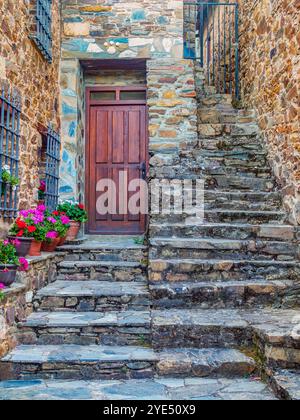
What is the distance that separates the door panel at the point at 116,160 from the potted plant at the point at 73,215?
2.87 feet

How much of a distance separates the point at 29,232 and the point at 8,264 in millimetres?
756

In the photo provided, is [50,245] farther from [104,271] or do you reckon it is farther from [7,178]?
[7,178]

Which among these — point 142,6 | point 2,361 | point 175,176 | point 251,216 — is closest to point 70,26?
point 142,6

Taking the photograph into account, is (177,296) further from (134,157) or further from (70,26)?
(70,26)

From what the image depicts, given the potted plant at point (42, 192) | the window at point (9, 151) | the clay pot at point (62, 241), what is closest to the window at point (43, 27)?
the window at point (9, 151)

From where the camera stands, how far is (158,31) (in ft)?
20.7

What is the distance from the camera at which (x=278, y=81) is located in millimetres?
4965

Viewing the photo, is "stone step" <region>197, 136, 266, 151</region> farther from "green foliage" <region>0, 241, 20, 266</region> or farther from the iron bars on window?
"green foliage" <region>0, 241, 20, 266</region>

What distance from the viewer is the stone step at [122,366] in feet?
10.3

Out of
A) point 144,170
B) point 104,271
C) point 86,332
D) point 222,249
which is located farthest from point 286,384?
point 144,170

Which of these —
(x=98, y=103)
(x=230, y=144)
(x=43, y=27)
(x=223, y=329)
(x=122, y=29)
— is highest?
(x=122, y=29)

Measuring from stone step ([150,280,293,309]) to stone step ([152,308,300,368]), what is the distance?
0.16 m

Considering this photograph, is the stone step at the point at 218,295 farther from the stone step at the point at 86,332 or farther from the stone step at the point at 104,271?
the stone step at the point at 104,271

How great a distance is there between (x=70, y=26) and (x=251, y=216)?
387cm
